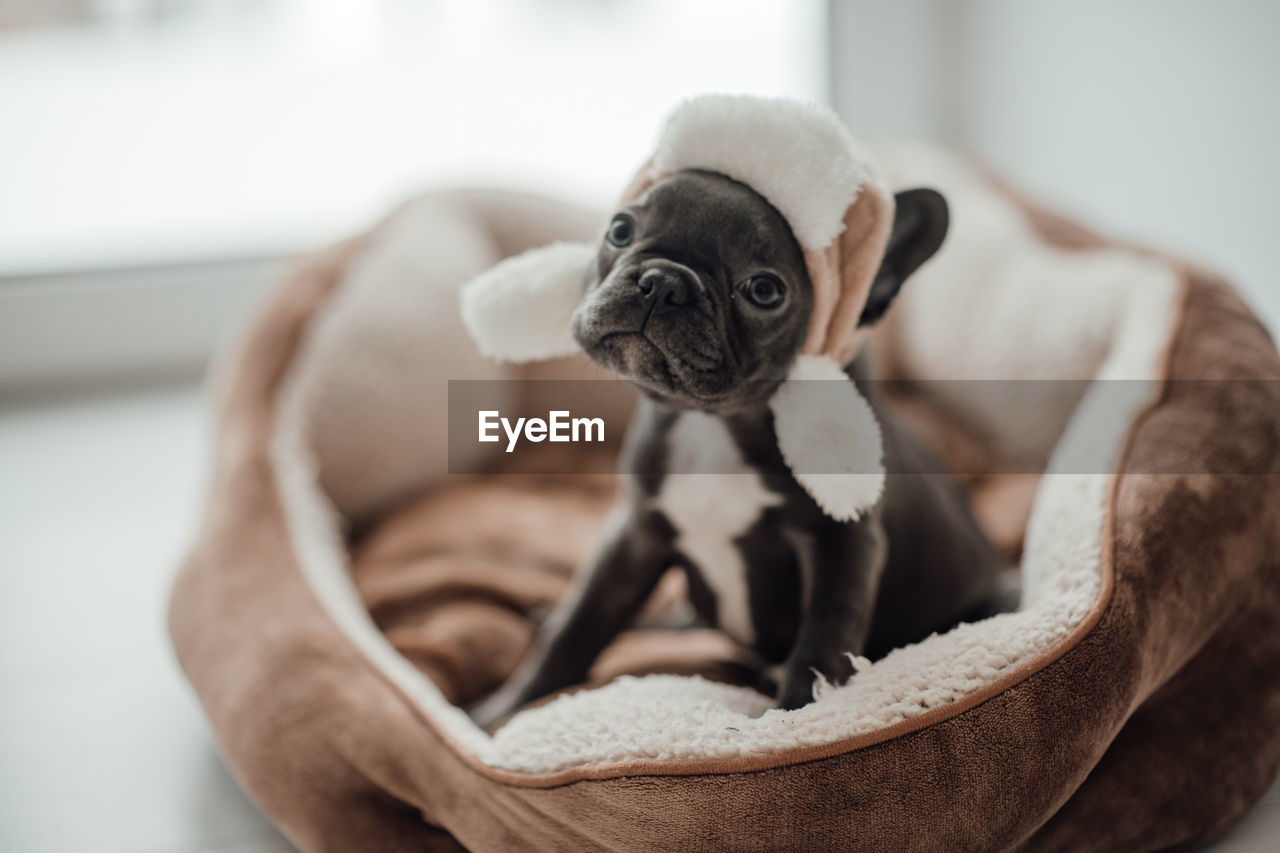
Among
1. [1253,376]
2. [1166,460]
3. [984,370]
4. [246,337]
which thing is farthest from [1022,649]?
[246,337]

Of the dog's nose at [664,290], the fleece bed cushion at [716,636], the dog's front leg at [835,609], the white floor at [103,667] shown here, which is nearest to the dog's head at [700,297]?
the dog's nose at [664,290]

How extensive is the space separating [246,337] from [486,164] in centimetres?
157

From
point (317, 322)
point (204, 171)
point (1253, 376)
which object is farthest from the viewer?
point (204, 171)

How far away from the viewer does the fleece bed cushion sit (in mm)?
823

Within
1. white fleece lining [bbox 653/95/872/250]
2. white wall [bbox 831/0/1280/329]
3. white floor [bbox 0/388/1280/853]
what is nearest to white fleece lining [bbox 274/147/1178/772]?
white floor [bbox 0/388/1280/853]

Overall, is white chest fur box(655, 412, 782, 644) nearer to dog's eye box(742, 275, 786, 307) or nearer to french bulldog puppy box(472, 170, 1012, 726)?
french bulldog puppy box(472, 170, 1012, 726)

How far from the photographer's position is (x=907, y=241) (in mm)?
946

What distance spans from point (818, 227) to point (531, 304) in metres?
0.26

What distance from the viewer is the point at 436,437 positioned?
64.6 inches

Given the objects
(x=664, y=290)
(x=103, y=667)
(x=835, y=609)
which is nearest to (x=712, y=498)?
(x=835, y=609)

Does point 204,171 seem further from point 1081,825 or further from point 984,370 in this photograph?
point 1081,825

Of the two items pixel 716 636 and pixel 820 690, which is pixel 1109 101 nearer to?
pixel 716 636

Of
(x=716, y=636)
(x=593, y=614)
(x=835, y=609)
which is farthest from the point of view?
(x=716, y=636)

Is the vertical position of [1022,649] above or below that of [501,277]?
below
